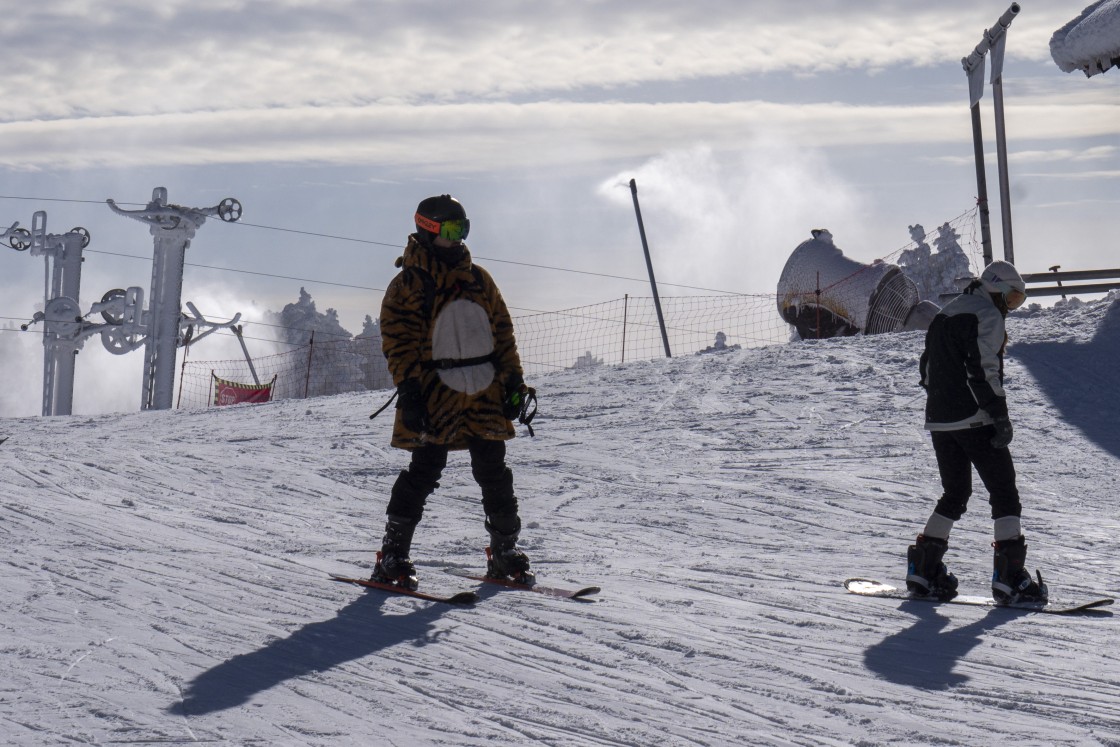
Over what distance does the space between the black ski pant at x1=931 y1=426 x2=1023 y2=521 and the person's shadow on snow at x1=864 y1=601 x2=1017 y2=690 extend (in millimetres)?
481

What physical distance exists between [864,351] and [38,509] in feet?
34.1

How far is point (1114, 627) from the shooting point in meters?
4.72

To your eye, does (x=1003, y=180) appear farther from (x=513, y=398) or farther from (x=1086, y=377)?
(x=513, y=398)

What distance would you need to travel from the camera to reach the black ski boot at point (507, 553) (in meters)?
5.29

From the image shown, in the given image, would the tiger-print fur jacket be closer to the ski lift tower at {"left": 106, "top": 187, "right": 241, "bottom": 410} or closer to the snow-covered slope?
the snow-covered slope

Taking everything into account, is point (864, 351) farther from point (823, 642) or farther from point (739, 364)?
point (823, 642)

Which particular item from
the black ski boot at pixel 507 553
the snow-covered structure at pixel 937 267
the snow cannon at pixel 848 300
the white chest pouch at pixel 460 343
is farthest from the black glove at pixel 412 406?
the snow-covered structure at pixel 937 267

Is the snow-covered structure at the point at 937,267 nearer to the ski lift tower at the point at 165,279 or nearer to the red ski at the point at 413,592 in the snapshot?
the ski lift tower at the point at 165,279

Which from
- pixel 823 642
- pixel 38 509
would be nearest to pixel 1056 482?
pixel 823 642

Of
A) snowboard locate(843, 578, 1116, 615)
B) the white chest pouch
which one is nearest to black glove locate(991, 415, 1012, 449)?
snowboard locate(843, 578, 1116, 615)

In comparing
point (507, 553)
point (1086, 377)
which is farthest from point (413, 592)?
point (1086, 377)

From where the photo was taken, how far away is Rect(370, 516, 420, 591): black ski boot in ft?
16.8

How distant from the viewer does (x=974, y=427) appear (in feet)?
17.2

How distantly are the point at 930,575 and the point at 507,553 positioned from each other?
6.14ft
